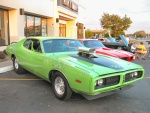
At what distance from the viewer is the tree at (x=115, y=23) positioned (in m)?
42.5

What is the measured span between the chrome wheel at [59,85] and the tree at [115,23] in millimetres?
38975

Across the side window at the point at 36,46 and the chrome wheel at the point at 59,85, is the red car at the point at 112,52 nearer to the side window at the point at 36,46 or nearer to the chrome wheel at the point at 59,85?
the side window at the point at 36,46

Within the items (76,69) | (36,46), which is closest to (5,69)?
(36,46)

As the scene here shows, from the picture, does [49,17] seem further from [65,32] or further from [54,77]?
[54,77]

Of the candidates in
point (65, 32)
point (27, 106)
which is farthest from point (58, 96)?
point (65, 32)

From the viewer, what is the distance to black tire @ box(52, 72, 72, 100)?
4332 mm

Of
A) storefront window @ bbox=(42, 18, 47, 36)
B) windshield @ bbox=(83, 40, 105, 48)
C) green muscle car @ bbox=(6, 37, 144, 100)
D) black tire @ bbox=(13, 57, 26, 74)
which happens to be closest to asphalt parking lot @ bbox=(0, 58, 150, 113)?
green muscle car @ bbox=(6, 37, 144, 100)

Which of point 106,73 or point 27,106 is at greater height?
point 106,73

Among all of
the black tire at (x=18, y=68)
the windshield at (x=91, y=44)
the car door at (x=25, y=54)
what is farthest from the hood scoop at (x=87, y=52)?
the windshield at (x=91, y=44)

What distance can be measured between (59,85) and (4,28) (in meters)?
10.6

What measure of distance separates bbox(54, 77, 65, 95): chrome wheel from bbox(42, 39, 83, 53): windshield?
1.05m

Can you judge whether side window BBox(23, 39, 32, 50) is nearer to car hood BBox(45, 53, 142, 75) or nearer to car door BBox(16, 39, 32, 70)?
car door BBox(16, 39, 32, 70)

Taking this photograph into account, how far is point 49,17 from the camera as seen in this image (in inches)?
794

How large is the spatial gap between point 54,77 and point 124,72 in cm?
166
